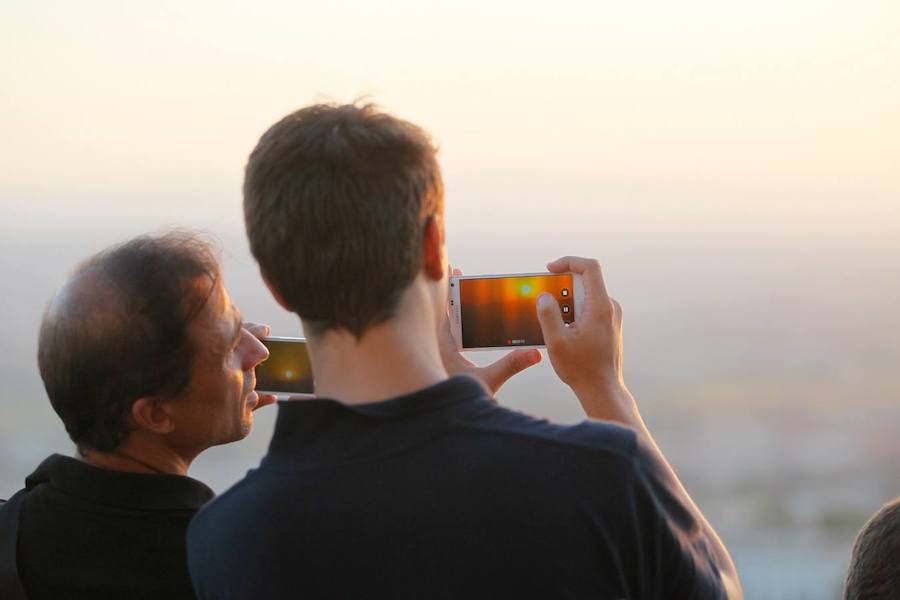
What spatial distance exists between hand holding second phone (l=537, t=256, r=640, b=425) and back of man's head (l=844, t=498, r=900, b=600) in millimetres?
289

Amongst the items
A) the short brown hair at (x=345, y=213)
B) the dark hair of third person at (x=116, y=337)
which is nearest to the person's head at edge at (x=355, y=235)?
the short brown hair at (x=345, y=213)

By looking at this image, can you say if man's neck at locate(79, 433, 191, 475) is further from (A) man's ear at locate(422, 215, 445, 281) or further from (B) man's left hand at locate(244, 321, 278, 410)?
(A) man's ear at locate(422, 215, 445, 281)

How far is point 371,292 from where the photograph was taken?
3.41 ft

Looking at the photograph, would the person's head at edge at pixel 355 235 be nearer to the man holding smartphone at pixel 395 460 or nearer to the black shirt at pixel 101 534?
the man holding smartphone at pixel 395 460

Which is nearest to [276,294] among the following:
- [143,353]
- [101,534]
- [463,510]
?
[463,510]

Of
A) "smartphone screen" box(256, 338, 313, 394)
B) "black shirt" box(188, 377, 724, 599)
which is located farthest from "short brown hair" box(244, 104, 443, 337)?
"smartphone screen" box(256, 338, 313, 394)

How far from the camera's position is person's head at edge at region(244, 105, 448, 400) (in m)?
1.04

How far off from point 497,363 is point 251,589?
57cm

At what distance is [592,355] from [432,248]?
0.36m

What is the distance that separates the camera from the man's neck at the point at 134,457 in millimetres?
1494

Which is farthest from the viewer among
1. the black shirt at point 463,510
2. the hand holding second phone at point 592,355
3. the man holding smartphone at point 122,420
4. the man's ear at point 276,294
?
the man holding smartphone at point 122,420

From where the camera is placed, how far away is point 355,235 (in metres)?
1.03

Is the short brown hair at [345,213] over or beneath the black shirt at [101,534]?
over

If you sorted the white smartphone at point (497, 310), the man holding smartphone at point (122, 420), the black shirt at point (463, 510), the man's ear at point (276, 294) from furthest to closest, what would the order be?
the white smartphone at point (497, 310), the man holding smartphone at point (122, 420), the man's ear at point (276, 294), the black shirt at point (463, 510)
